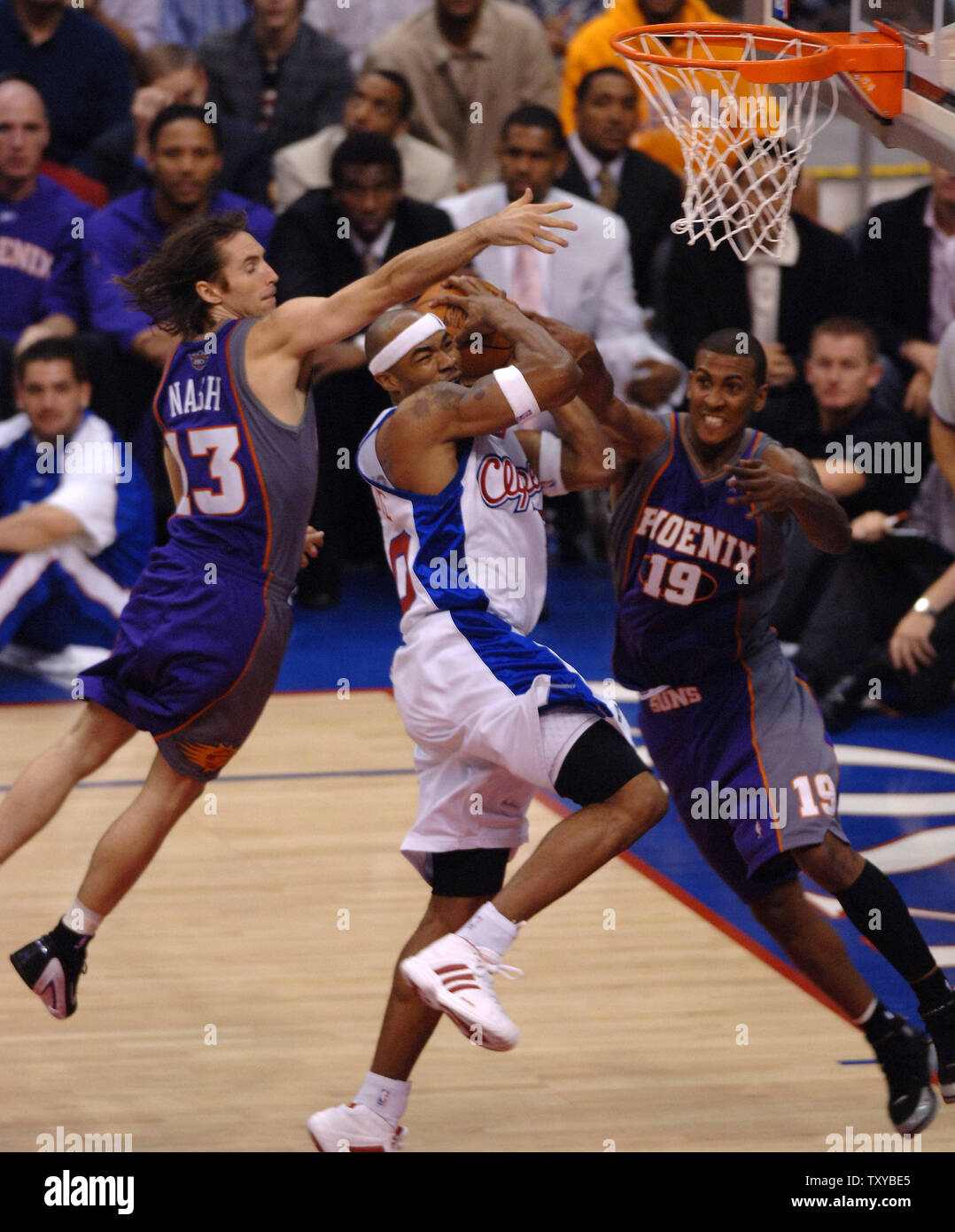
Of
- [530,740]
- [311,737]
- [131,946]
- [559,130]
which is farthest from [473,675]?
[559,130]

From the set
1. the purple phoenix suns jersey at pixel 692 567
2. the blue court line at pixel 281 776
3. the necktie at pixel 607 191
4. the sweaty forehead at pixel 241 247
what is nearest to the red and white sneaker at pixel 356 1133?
the purple phoenix suns jersey at pixel 692 567

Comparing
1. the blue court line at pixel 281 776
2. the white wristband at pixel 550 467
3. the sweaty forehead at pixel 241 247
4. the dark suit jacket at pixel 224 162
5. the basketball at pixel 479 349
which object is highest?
the sweaty forehead at pixel 241 247

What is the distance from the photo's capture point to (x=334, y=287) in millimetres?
8023

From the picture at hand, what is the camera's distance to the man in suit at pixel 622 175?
8320 millimetres

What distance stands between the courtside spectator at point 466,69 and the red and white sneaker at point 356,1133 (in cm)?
601

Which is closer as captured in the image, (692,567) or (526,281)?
(692,567)

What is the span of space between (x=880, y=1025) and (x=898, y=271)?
4857 mm

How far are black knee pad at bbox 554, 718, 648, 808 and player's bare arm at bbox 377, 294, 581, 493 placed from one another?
0.61m

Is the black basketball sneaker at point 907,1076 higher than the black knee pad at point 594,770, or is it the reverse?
the black knee pad at point 594,770

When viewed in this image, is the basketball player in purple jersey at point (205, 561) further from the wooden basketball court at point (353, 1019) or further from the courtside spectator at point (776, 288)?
the courtside spectator at point (776, 288)

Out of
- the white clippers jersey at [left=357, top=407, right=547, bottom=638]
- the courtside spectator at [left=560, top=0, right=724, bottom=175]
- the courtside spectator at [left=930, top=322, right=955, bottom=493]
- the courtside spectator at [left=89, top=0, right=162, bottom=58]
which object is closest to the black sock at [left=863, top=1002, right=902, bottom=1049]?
the white clippers jersey at [left=357, top=407, right=547, bottom=638]

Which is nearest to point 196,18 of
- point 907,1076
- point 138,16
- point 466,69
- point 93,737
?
point 138,16

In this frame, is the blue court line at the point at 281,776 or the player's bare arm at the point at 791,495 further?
the blue court line at the point at 281,776

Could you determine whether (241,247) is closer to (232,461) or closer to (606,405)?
(232,461)
